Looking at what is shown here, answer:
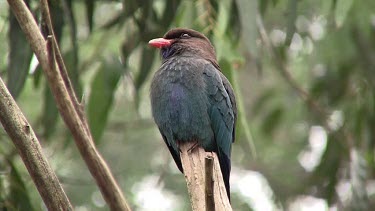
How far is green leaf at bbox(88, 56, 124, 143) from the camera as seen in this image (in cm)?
570

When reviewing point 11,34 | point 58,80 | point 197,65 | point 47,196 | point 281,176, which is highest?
point 281,176

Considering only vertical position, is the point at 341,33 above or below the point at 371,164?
above

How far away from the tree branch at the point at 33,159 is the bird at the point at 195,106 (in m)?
1.56

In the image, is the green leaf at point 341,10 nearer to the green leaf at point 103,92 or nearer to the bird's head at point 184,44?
the bird's head at point 184,44

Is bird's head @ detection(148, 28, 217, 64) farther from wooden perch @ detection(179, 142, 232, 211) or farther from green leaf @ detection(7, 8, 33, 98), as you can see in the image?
wooden perch @ detection(179, 142, 232, 211)

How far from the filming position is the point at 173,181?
9.30 metres

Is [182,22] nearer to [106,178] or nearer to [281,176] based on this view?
[106,178]

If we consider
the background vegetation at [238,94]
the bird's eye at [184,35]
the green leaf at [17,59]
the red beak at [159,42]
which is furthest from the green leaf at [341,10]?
the green leaf at [17,59]

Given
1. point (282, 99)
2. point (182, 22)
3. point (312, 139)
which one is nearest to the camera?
point (182, 22)

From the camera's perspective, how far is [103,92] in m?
5.78

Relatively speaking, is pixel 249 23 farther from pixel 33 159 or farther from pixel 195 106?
pixel 33 159

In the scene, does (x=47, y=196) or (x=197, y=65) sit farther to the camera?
(x=197, y=65)

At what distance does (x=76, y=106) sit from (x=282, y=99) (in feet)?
18.5

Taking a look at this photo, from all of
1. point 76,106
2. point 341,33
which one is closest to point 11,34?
point 76,106
